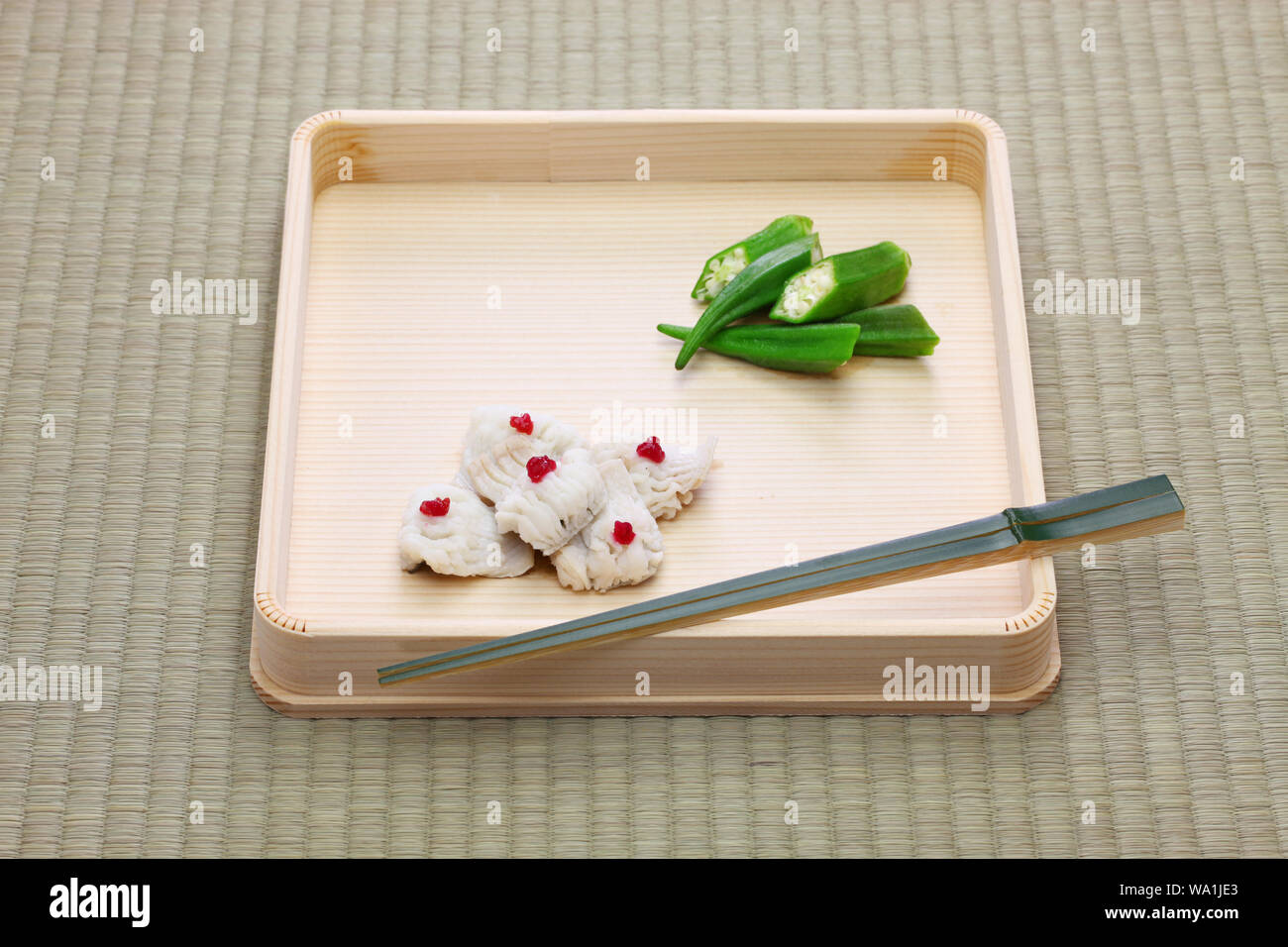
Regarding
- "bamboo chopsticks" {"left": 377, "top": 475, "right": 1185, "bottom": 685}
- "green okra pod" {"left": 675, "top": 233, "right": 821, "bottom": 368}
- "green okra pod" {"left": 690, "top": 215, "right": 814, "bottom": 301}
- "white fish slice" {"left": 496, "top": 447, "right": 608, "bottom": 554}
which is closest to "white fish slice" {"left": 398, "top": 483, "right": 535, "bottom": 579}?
"white fish slice" {"left": 496, "top": 447, "right": 608, "bottom": 554}

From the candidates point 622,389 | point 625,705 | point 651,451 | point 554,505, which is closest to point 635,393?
point 622,389

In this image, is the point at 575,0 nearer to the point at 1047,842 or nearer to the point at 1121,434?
the point at 1121,434

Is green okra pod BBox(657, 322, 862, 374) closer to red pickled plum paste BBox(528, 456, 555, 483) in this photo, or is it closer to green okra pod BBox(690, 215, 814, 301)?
green okra pod BBox(690, 215, 814, 301)

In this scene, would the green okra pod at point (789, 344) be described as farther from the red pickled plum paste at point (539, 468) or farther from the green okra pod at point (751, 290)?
the red pickled plum paste at point (539, 468)

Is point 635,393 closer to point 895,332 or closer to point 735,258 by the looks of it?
point 735,258

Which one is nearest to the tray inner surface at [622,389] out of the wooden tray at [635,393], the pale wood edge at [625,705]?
the wooden tray at [635,393]
